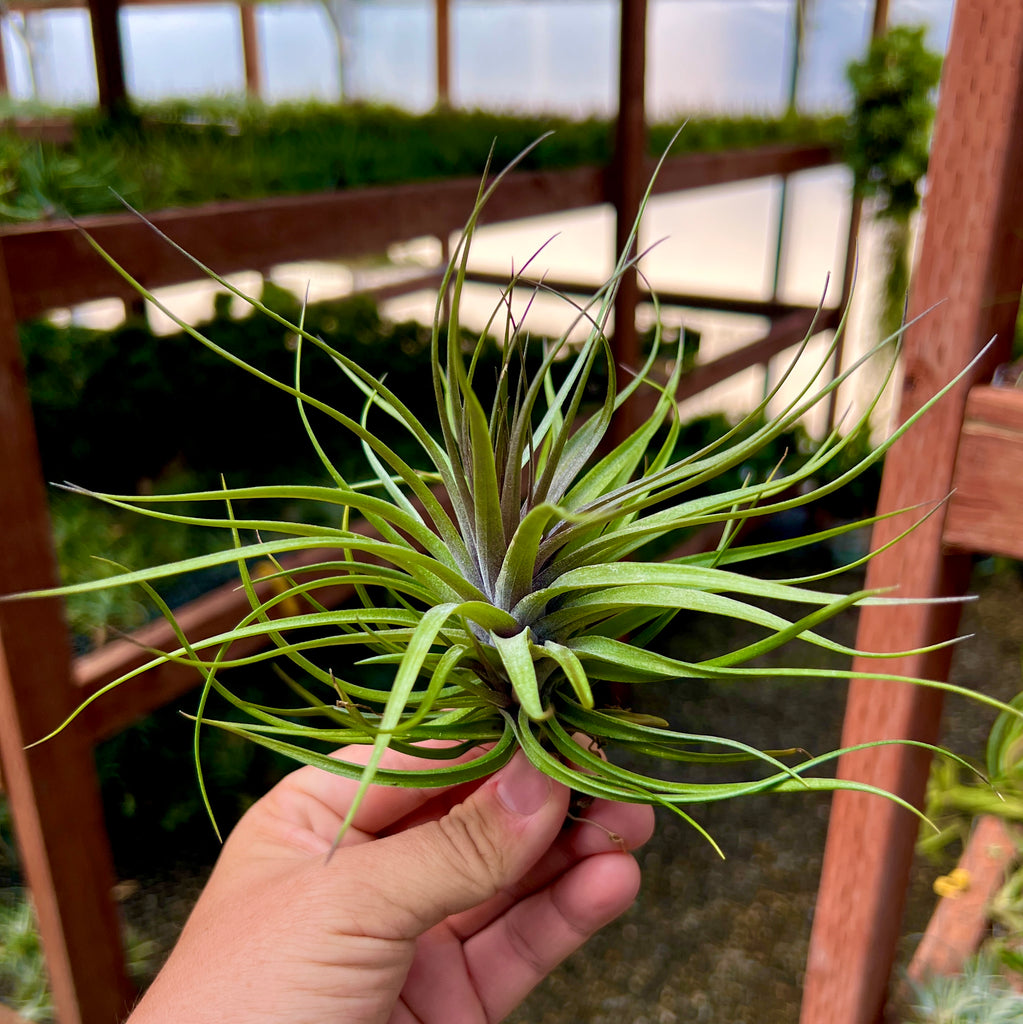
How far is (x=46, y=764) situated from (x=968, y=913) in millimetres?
937

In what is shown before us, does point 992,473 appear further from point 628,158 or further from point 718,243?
point 718,243

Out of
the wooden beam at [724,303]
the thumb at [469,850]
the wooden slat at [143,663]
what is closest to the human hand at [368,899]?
the thumb at [469,850]

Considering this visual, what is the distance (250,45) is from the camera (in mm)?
2699

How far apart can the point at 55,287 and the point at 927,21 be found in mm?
2515

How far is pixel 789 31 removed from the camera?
2514mm

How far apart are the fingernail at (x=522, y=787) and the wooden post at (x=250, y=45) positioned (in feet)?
8.98

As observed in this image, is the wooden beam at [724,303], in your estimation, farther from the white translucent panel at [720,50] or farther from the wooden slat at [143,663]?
the wooden slat at [143,663]

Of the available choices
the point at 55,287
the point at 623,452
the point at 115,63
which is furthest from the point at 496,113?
the point at 623,452

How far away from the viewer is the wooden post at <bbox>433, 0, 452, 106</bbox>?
7.95 feet

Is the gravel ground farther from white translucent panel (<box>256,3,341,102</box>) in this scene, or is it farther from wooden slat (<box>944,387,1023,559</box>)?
white translucent panel (<box>256,3,341,102</box>)

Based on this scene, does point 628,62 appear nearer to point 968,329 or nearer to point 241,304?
point 241,304

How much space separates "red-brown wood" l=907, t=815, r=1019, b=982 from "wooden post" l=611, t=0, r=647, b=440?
0.76 metres

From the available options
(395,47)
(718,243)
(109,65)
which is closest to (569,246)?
(718,243)

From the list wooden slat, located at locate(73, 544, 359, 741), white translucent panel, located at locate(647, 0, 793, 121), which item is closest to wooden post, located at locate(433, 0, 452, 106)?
white translucent panel, located at locate(647, 0, 793, 121)
